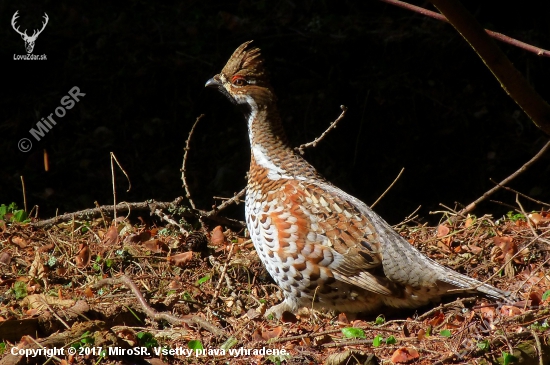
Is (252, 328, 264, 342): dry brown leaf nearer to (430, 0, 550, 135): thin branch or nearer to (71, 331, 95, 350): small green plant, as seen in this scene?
(71, 331, 95, 350): small green plant

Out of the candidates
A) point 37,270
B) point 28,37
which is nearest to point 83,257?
point 37,270

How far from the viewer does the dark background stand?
875 cm

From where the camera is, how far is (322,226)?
16.1 ft

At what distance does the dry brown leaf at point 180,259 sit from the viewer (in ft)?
18.6

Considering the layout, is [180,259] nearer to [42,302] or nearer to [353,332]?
[42,302]

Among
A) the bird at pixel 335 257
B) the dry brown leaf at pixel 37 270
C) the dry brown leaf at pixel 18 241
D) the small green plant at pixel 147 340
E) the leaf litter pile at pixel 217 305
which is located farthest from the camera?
the dry brown leaf at pixel 18 241

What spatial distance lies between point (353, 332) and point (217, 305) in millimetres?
1247

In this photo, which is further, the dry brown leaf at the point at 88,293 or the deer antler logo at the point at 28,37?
the deer antler logo at the point at 28,37

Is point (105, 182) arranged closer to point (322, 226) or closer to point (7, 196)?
point (7, 196)

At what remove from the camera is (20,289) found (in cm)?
507

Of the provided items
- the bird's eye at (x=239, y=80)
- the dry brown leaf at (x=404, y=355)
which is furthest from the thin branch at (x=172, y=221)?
the dry brown leaf at (x=404, y=355)

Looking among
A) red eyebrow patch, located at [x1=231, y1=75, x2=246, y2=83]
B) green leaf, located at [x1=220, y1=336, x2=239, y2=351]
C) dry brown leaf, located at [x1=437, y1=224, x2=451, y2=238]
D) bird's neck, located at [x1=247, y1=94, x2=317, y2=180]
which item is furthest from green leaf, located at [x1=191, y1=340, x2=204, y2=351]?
dry brown leaf, located at [x1=437, y1=224, x2=451, y2=238]

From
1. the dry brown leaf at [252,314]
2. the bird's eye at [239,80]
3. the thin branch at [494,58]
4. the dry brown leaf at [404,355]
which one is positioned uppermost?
the thin branch at [494,58]

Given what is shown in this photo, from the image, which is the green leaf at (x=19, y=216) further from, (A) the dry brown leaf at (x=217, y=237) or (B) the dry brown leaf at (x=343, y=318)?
(B) the dry brown leaf at (x=343, y=318)
